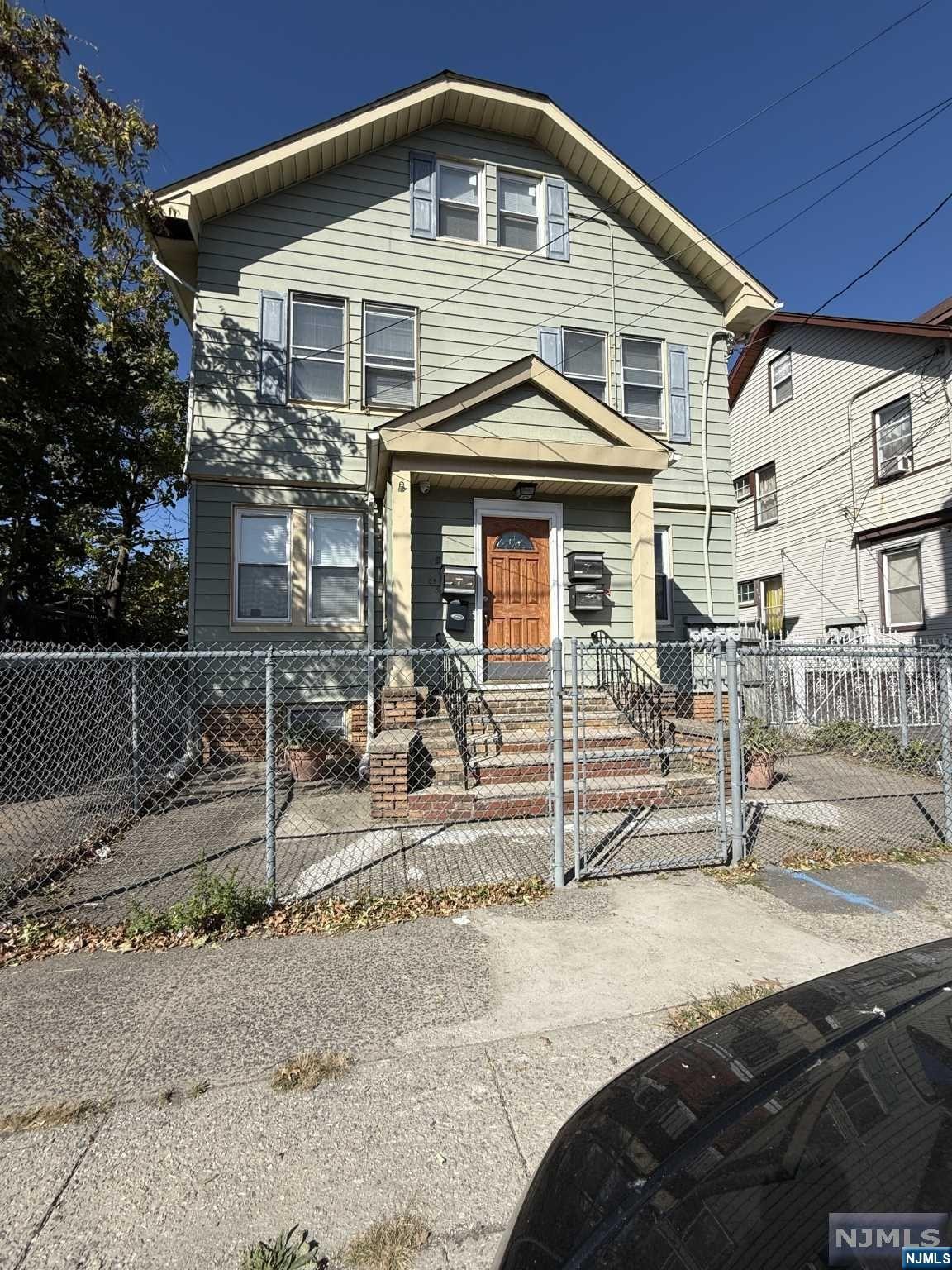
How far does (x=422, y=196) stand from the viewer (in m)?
9.74

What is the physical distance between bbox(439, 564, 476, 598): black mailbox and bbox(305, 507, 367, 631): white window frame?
1.52m

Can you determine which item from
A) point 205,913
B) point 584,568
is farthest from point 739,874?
point 584,568

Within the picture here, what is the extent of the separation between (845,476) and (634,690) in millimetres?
10700

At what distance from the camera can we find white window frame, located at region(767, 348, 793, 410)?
1633 cm

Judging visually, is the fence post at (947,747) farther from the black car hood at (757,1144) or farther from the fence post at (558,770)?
the black car hood at (757,1144)

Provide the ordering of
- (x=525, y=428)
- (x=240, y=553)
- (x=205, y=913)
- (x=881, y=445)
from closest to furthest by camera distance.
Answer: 1. (x=205, y=913)
2. (x=525, y=428)
3. (x=240, y=553)
4. (x=881, y=445)

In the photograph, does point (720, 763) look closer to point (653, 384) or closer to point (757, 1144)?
point (757, 1144)

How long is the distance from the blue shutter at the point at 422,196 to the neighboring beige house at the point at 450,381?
0.11ft

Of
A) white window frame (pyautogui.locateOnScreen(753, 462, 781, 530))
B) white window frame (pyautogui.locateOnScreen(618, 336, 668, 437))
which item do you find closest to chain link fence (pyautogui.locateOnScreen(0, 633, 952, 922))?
white window frame (pyautogui.locateOnScreen(618, 336, 668, 437))

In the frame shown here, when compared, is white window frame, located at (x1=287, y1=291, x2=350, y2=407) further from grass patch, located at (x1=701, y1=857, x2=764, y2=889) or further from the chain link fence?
grass patch, located at (x1=701, y1=857, x2=764, y2=889)

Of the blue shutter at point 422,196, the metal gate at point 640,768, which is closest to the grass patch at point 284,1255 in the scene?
the metal gate at point 640,768

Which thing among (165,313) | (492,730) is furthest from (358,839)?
(165,313)

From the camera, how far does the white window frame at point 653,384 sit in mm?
10242

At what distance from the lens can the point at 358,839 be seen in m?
5.48
